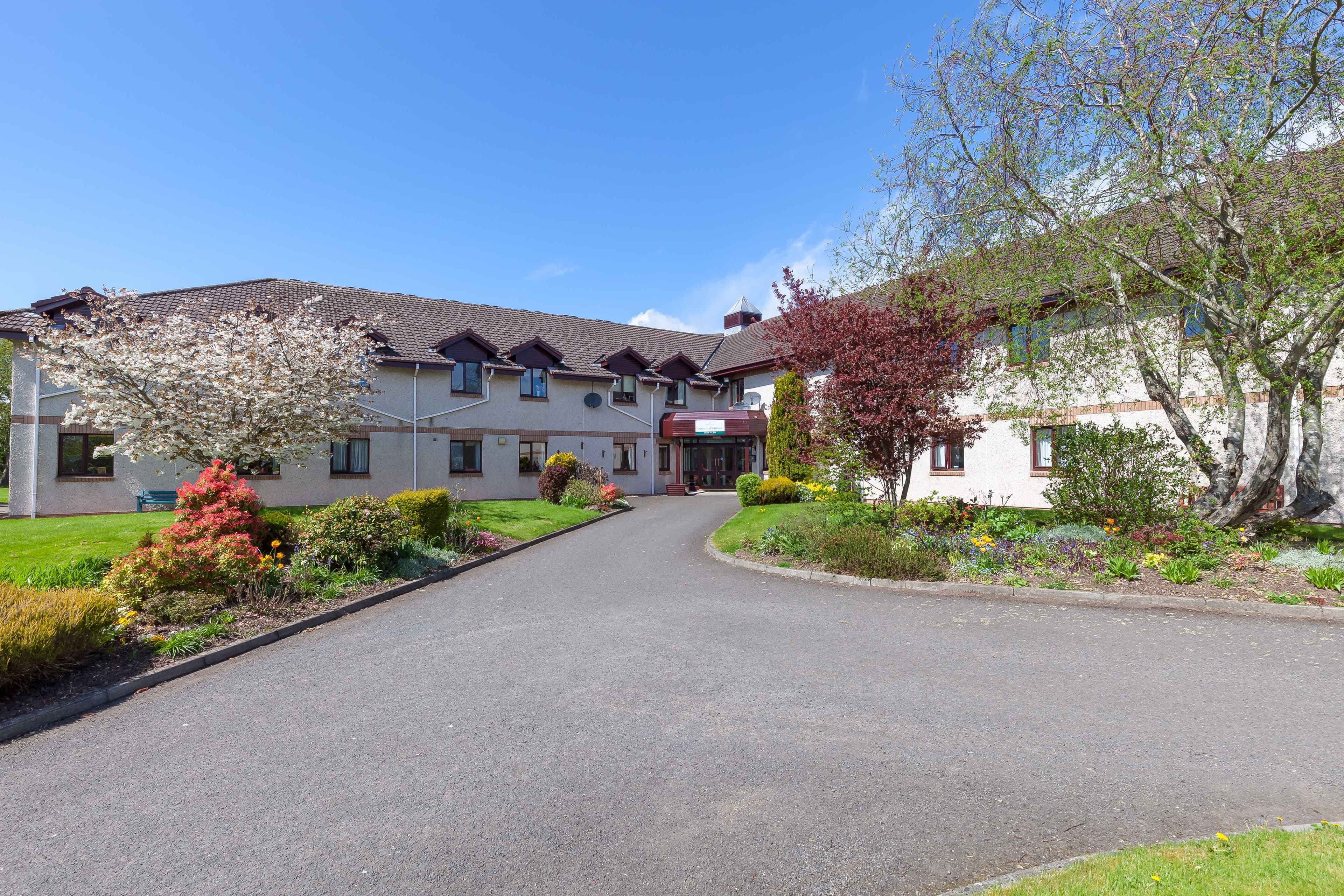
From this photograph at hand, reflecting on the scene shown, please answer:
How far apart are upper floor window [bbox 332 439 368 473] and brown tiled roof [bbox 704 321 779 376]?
1640cm

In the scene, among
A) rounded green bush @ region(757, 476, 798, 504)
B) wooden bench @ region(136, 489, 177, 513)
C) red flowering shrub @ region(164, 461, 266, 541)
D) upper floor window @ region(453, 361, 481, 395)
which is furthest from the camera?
upper floor window @ region(453, 361, 481, 395)

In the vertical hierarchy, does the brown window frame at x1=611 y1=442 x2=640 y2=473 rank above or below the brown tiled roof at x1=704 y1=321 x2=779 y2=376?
below

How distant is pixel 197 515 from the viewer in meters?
9.77

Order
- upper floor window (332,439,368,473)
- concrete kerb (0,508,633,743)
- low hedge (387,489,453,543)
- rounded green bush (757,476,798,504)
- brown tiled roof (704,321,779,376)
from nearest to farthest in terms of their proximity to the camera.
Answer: concrete kerb (0,508,633,743)
low hedge (387,489,453,543)
rounded green bush (757,476,798,504)
upper floor window (332,439,368,473)
brown tiled roof (704,321,779,376)

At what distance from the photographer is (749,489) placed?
2238cm

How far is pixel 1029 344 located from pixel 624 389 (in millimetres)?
19516

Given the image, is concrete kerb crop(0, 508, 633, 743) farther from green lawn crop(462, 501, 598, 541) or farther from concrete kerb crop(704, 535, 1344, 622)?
concrete kerb crop(704, 535, 1344, 622)

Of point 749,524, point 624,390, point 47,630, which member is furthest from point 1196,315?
point 624,390

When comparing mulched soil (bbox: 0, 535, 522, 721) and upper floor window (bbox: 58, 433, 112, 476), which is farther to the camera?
upper floor window (bbox: 58, 433, 112, 476)

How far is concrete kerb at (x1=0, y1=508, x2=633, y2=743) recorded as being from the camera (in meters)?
5.30

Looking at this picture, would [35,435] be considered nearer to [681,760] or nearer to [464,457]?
[464,457]

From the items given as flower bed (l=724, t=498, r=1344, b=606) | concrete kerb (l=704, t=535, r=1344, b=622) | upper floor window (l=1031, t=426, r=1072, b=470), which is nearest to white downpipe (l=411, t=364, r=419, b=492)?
flower bed (l=724, t=498, r=1344, b=606)

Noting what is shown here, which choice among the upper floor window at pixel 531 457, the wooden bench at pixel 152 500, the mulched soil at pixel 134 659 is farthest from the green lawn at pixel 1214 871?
the upper floor window at pixel 531 457

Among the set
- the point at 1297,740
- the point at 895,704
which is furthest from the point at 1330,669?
the point at 895,704
